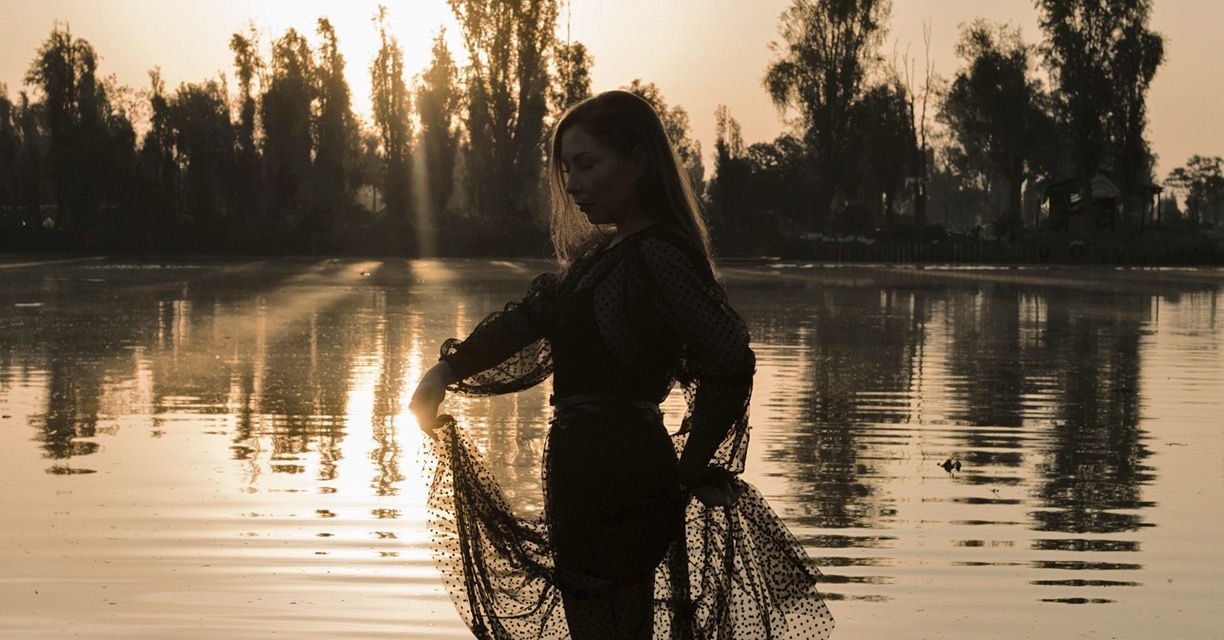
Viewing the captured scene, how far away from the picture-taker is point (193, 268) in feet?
195

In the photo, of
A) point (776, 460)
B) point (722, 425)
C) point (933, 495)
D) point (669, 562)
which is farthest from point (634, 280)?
point (776, 460)

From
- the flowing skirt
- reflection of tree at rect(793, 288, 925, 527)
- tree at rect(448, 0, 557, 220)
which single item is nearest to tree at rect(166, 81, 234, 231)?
tree at rect(448, 0, 557, 220)

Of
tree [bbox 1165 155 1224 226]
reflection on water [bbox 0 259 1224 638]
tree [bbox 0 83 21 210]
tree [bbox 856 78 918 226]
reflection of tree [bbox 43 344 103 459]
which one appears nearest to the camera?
reflection on water [bbox 0 259 1224 638]

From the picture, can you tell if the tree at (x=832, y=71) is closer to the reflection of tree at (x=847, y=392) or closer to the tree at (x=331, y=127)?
the tree at (x=331, y=127)

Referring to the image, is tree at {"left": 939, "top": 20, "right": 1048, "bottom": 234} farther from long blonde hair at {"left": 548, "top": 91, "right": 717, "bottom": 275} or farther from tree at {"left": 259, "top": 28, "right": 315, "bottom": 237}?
long blonde hair at {"left": 548, "top": 91, "right": 717, "bottom": 275}

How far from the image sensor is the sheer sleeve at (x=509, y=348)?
457cm

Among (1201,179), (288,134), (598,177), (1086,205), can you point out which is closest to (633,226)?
(598,177)

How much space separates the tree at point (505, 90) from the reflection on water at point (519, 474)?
58.0 m

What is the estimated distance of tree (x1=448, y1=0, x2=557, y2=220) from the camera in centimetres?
8444

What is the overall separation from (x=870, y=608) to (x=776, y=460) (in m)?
4.70

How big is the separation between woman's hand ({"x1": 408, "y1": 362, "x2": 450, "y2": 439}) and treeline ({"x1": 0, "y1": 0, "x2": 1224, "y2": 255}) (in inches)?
3057

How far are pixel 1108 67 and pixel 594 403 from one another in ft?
285

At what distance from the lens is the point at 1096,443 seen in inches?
527

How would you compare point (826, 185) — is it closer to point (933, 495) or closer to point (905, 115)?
point (905, 115)
